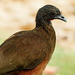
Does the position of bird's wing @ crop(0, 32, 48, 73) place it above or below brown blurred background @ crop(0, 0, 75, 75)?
below

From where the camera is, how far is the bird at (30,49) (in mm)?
5184

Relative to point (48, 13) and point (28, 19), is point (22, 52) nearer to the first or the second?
point (48, 13)

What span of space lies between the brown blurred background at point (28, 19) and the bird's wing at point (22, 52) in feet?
15.8

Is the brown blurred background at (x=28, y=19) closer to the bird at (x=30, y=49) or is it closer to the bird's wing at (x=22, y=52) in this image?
the bird at (x=30, y=49)

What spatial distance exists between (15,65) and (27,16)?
7866mm

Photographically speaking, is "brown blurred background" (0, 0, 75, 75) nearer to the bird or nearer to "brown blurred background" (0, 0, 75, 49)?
"brown blurred background" (0, 0, 75, 49)

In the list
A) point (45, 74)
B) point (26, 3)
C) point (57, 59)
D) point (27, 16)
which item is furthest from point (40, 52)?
point (26, 3)

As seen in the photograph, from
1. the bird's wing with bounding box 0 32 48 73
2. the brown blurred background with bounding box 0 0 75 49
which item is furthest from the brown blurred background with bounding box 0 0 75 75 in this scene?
the bird's wing with bounding box 0 32 48 73

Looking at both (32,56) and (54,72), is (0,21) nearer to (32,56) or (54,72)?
(54,72)

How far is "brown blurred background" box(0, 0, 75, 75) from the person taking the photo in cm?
1133

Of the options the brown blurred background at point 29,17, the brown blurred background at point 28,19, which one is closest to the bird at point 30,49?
the brown blurred background at point 28,19

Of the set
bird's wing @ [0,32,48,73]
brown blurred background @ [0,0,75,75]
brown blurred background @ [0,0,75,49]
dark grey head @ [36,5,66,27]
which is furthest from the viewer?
brown blurred background @ [0,0,75,49]

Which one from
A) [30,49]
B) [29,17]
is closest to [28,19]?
[29,17]

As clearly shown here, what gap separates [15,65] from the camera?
517 cm
